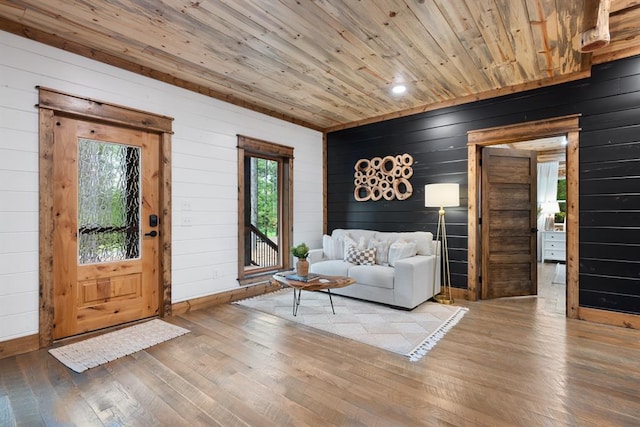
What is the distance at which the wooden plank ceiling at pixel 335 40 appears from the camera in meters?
2.40

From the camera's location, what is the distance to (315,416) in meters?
1.83

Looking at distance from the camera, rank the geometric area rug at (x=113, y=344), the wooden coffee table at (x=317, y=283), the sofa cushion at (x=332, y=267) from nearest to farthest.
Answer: the geometric area rug at (x=113, y=344), the wooden coffee table at (x=317, y=283), the sofa cushion at (x=332, y=267)

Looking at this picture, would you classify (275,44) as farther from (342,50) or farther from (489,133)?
(489,133)

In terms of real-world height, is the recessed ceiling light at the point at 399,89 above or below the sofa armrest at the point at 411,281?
above

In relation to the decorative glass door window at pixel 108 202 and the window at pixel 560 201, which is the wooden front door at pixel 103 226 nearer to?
the decorative glass door window at pixel 108 202

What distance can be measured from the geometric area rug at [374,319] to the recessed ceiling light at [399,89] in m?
2.70

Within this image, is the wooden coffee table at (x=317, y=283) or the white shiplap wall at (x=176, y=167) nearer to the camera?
the white shiplap wall at (x=176, y=167)

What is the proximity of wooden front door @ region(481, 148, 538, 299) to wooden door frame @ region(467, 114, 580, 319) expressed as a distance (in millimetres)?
192

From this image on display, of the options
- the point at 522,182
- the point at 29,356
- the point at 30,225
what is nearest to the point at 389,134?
the point at 522,182

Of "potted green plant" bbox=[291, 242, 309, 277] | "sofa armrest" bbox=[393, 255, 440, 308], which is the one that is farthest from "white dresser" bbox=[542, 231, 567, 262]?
"potted green plant" bbox=[291, 242, 309, 277]

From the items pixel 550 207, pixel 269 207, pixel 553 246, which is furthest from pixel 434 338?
pixel 550 207

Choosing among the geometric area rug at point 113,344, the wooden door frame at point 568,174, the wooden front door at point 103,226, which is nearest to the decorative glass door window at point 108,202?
the wooden front door at point 103,226

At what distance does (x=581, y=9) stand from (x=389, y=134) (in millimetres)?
2737

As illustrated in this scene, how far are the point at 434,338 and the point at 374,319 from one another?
0.70 meters
